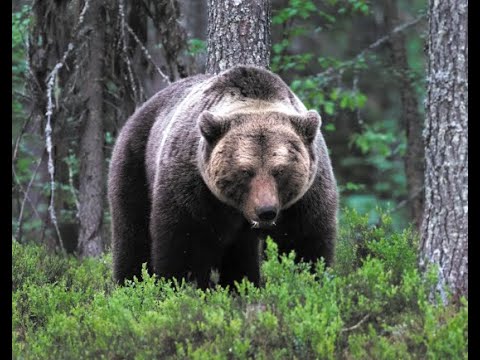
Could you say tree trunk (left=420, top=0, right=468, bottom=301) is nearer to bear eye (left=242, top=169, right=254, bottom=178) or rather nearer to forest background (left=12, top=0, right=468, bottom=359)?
forest background (left=12, top=0, right=468, bottom=359)

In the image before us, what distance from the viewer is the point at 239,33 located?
24.7 feet

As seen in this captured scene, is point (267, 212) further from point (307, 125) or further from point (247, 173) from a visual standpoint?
point (307, 125)

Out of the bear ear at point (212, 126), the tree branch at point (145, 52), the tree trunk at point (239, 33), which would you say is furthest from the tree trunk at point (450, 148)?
the tree branch at point (145, 52)

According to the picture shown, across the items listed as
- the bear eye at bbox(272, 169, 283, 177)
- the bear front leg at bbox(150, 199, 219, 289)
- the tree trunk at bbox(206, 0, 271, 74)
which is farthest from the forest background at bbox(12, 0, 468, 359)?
the tree trunk at bbox(206, 0, 271, 74)

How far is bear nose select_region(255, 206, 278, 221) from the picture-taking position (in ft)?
17.3

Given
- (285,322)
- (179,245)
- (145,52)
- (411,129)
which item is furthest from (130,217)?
(411,129)

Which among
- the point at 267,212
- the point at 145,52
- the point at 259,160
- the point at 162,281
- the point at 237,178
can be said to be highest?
the point at 145,52

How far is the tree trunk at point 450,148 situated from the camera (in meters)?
4.98

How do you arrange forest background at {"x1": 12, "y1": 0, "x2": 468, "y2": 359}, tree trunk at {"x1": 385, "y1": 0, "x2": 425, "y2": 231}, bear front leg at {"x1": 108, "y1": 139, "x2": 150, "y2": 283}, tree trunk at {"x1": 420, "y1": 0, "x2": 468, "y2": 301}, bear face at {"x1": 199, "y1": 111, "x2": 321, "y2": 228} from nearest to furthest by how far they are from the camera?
forest background at {"x1": 12, "y1": 0, "x2": 468, "y2": 359}
tree trunk at {"x1": 420, "y1": 0, "x2": 468, "y2": 301}
bear face at {"x1": 199, "y1": 111, "x2": 321, "y2": 228}
bear front leg at {"x1": 108, "y1": 139, "x2": 150, "y2": 283}
tree trunk at {"x1": 385, "y1": 0, "x2": 425, "y2": 231}

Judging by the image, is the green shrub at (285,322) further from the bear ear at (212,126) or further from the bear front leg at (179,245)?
the bear ear at (212,126)

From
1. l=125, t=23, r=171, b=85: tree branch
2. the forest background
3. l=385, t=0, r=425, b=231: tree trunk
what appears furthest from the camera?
l=385, t=0, r=425, b=231: tree trunk

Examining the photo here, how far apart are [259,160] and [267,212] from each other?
42 centimetres

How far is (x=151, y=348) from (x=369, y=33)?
14.9 m

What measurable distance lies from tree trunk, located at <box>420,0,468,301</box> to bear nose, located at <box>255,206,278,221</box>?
3.35 feet
